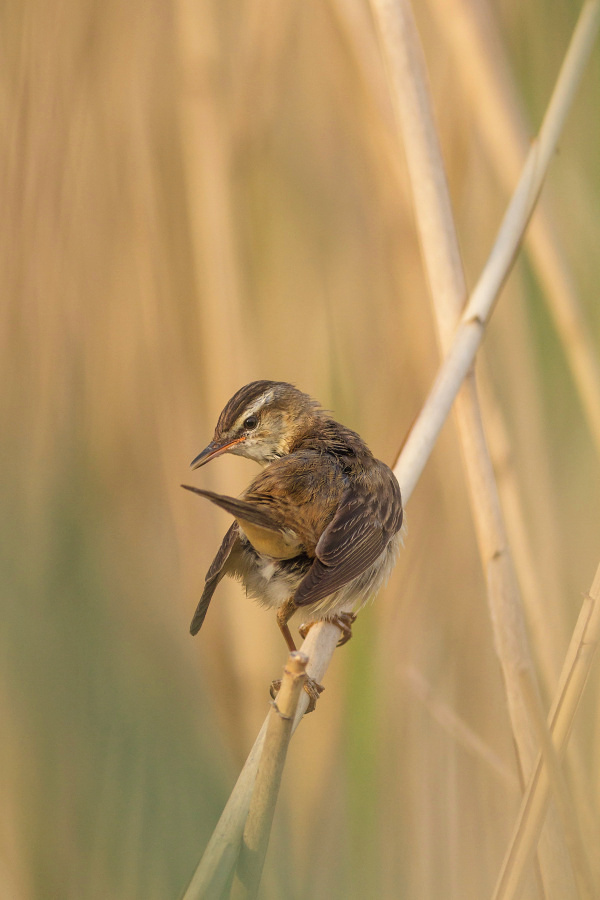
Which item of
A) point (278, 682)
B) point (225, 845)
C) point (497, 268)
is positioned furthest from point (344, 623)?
point (497, 268)

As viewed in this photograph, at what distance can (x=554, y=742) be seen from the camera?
1.39m

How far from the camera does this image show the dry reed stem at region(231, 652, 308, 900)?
120cm

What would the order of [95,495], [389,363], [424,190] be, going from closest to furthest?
[424,190], [95,495], [389,363]

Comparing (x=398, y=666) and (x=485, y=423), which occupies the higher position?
(x=485, y=423)

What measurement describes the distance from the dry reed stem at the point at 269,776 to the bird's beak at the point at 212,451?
0.80 m

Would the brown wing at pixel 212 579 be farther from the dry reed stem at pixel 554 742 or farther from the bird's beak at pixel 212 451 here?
the dry reed stem at pixel 554 742

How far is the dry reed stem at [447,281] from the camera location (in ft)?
5.74

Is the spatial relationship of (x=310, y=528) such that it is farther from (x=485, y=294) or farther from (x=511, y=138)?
(x=511, y=138)

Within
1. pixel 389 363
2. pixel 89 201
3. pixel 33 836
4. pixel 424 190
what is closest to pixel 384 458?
pixel 389 363

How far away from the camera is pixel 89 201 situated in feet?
6.95

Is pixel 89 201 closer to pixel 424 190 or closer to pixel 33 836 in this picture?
pixel 424 190

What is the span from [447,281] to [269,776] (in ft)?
3.84

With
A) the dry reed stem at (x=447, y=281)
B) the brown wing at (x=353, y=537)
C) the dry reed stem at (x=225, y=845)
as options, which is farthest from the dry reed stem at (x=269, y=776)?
the dry reed stem at (x=447, y=281)

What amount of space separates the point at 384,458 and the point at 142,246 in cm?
87
